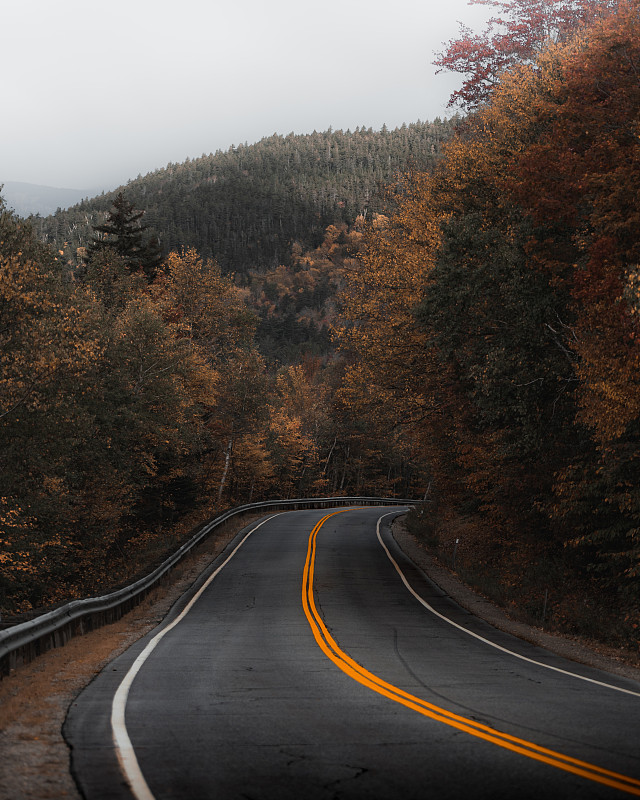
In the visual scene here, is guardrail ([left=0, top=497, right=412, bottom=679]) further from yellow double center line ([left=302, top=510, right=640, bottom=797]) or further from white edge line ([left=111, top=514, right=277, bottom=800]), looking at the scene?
yellow double center line ([left=302, top=510, right=640, bottom=797])

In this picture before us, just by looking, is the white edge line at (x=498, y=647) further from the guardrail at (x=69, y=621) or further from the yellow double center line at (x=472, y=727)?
the guardrail at (x=69, y=621)

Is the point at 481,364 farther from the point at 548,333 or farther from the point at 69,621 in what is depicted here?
the point at 69,621

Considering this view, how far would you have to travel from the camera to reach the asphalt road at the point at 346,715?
6.18m

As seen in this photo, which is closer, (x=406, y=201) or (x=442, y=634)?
(x=442, y=634)

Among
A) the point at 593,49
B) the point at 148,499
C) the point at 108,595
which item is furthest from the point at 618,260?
the point at 148,499

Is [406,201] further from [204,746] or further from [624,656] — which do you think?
[204,746]

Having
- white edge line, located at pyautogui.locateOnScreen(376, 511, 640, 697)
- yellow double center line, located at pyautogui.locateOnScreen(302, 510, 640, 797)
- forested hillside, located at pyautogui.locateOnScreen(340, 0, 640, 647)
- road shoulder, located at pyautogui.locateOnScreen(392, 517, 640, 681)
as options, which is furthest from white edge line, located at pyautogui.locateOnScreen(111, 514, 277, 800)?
forested hillside, located at pyautogui.locateOnScreen(340, 0, 640, 647)

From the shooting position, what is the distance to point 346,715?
8695 mm

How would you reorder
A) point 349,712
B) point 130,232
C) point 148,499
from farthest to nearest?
point 130,232, point 148,499, point 349,712

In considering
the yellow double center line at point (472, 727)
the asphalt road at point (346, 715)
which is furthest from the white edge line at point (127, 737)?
the yellow double center line at point (472, 727)

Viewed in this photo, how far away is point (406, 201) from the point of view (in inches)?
1282

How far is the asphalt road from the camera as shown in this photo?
6184 mm

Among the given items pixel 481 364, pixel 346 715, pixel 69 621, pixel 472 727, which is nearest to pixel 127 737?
pixel 346 715

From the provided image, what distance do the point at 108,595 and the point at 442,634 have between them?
24.8 feet
